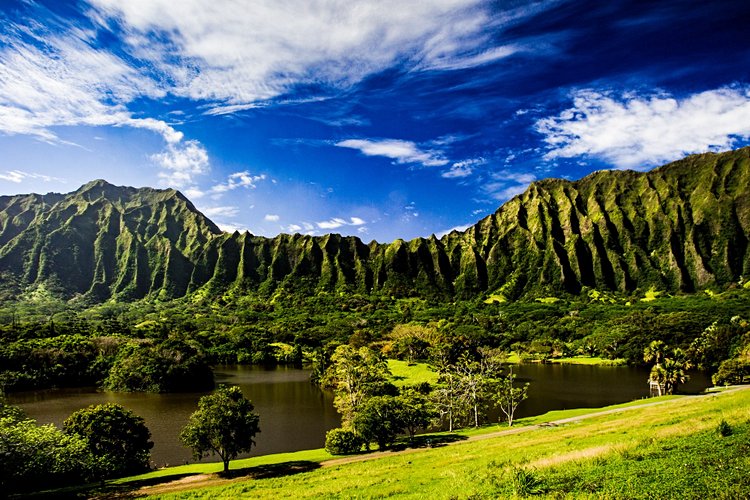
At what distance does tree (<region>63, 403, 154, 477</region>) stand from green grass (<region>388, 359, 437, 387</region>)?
64933mm

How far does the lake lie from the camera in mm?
72062

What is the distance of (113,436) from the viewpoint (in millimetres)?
53188

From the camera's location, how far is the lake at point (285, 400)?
7206 cm

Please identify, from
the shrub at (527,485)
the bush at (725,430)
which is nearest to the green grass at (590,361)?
the bush at (725,430)

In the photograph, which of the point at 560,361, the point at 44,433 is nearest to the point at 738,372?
the point at 560,361

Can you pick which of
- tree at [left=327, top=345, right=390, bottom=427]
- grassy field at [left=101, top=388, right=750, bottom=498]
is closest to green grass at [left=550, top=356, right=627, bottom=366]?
tree at [left=327, top=345, right=390, bottom=427]

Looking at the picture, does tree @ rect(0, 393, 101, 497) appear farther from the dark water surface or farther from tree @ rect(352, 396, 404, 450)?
tree @ rect(352, 396, 404, 450)

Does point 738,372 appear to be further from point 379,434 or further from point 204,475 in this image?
point 204,475

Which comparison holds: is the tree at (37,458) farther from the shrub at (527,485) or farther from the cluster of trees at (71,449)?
the shrub at (527,485)

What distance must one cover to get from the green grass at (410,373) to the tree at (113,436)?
64.9 metres

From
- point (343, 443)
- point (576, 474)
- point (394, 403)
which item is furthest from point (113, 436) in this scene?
point (576, 474)

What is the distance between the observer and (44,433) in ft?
136

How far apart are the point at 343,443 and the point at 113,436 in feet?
92.4

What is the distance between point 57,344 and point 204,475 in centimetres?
11674
